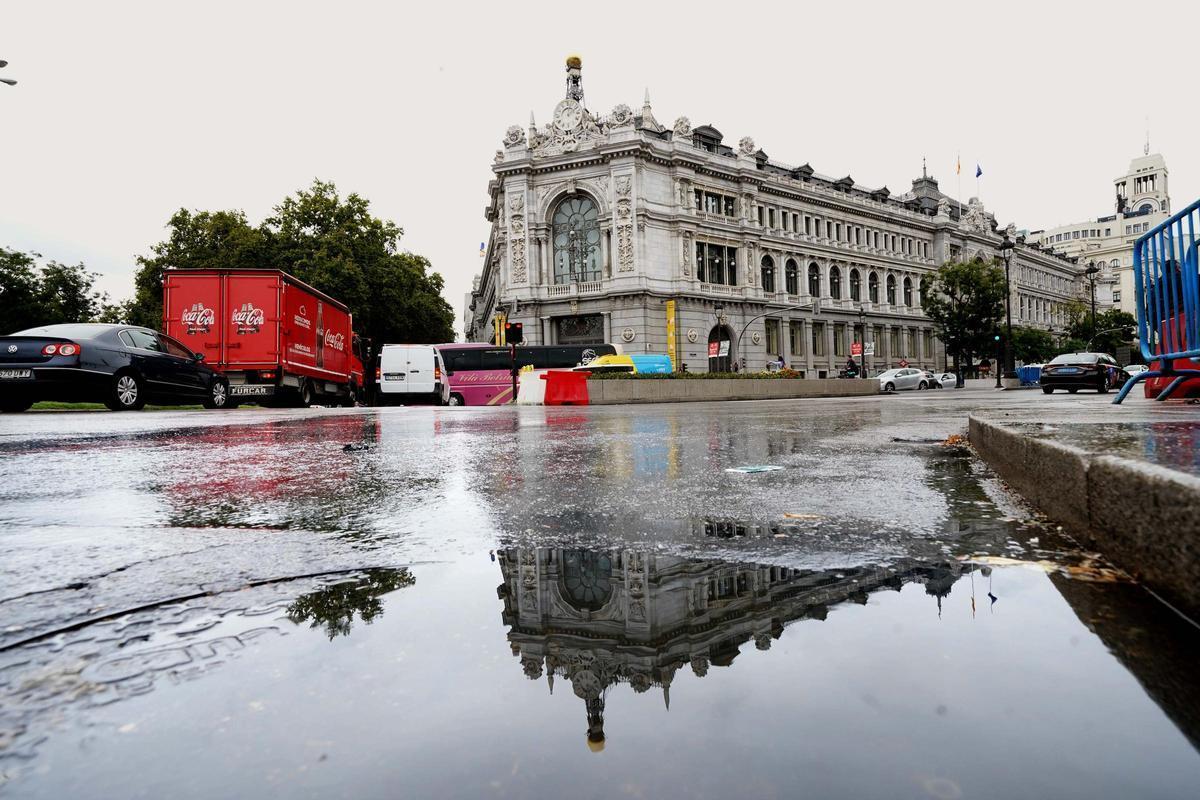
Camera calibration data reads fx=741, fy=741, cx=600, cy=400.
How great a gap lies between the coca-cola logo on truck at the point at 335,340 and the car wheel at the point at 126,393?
31.0ft

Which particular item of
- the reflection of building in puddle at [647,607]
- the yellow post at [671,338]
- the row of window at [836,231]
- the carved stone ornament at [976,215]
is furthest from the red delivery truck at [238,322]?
the carved stone ornament at [976,215]

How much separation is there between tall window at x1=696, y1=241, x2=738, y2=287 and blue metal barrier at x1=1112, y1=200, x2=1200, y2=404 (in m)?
41.0

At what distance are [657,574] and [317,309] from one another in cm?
2008

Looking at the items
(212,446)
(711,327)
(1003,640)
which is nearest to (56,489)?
(212,446)

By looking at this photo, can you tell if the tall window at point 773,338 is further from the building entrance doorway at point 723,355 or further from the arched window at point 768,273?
the building entrance doorway at point 723,355

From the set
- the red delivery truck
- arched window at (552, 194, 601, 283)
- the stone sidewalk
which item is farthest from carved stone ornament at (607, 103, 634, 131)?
the stone sidewalk

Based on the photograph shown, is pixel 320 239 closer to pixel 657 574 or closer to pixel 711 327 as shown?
pixel 711 327

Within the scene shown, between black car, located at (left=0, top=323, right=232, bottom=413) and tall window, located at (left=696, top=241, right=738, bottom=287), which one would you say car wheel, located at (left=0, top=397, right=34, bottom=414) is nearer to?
black car, located at (left=0, top=323, right=232, bottom=413)

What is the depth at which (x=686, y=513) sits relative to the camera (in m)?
2.96

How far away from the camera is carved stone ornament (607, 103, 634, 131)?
148ft

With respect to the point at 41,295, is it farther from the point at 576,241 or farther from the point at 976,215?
the point at 976,215

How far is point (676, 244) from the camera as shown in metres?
46.9

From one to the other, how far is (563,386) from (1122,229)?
14211cm

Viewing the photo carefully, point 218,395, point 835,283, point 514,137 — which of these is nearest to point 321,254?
point 514,137
